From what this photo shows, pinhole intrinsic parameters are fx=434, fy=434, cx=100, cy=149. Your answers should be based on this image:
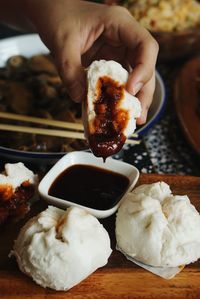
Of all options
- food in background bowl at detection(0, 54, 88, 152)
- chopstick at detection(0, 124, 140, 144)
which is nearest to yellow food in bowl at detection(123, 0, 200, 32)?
food in background bowl at detection(0, 54, 88, 152)

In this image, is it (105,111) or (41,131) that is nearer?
(105,111)

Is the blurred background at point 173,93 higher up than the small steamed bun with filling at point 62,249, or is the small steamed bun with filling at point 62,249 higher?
the small steamed bun with filling at point 62,249

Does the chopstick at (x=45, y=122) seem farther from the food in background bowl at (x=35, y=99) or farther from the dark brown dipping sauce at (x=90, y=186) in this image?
the dark brown dipping sauce at (x=90, y=186)

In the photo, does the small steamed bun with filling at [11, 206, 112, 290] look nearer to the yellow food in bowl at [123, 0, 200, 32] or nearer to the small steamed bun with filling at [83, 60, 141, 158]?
the small steamed bun with filling at [83, 60, 141, 158]

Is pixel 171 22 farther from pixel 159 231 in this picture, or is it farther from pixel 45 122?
pixel 159 231

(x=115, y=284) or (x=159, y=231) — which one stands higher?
(x=159, y=231)

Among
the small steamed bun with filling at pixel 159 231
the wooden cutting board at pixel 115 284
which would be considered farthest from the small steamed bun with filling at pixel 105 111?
the wooden cutting board at pixel 115 284

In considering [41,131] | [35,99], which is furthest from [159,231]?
[35,99]
